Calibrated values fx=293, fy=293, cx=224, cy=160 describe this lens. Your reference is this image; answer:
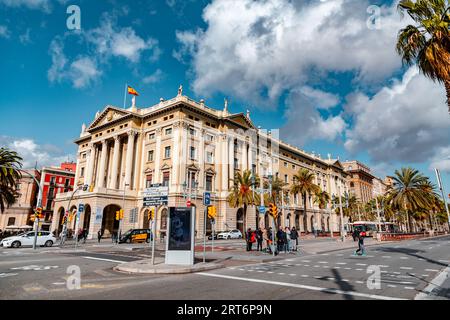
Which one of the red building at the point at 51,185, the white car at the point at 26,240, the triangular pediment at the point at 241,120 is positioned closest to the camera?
the white car at the point at 26,240

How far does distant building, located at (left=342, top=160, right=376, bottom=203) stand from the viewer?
335 feet

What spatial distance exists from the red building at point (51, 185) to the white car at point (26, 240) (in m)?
41.2

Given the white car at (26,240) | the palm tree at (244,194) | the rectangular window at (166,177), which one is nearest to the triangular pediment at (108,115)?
the rectangular window at (166,177)

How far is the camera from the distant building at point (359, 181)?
335 feet

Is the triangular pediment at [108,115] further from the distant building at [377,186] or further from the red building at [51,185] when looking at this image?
the distant building at [377,186]

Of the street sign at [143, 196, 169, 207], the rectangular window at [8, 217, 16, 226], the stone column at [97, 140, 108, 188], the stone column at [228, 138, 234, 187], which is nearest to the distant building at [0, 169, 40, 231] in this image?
the rectangular window at [8, 217, 16, 226]

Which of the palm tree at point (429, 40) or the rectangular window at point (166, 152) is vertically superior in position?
the rectangular window at point (166, 152)

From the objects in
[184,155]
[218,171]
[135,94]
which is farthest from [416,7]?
[135,94]

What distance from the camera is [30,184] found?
67688 mm

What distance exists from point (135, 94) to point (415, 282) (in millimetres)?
45002

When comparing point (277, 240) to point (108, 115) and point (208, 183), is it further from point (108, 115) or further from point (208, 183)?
point (108, 115)

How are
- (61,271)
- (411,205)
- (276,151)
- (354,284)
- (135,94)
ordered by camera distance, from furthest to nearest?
(276,151)
(135,94)
(411,205)
(61,271)
(354,284)

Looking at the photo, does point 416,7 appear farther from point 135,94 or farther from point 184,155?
point 135,94

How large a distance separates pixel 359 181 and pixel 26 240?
9966cm
